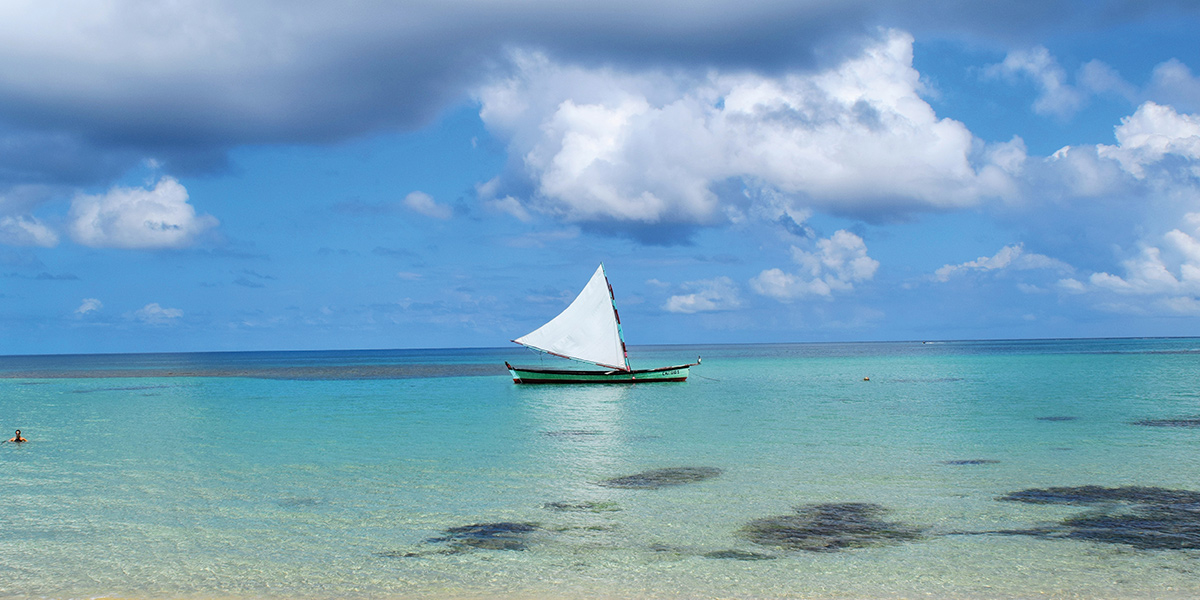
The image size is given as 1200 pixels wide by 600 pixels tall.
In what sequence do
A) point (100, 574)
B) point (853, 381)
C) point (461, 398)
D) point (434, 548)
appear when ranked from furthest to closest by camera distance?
1. point (853, 381)
2. point (461, 398)
3. point (434, 548)
4. point (100, 574)

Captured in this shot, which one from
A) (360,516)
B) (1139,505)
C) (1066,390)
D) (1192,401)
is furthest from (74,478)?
(1066,390)

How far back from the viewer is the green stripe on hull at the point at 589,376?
226ft

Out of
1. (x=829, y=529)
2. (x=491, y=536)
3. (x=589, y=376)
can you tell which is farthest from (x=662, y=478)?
(x=589, y=376)

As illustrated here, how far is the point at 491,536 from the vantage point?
15.8 m

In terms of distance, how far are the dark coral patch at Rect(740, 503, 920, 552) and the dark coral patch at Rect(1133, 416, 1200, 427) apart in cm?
2384

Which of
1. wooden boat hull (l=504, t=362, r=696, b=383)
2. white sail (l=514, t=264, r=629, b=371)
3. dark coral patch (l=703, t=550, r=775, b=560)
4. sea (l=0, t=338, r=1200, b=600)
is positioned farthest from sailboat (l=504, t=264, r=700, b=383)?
dark coral patch (l=703, t=550, r=775, b=560)

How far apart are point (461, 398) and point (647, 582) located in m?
46.1

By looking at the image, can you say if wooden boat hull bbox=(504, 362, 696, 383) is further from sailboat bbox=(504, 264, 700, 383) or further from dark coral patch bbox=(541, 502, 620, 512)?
dark coral patch bbox=(541, 502, 620, 512)

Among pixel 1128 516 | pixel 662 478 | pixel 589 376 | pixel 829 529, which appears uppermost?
pixel 589 376

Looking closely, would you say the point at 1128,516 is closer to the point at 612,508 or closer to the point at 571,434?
the point at 612,508

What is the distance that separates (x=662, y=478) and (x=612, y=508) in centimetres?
424

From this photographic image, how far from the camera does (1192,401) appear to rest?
154 feet

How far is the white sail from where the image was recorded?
208 ft

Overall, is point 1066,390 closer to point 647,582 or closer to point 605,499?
point 605,499
